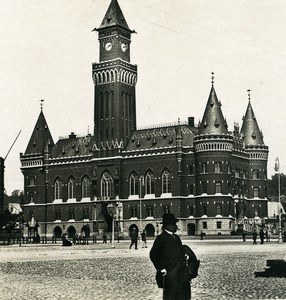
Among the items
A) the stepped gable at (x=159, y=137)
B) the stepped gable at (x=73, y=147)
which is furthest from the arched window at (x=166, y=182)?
the stepped gable at (x=73, y=147)

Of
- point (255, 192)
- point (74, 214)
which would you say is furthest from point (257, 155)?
point (74, 214)

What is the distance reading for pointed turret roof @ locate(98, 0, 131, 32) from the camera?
105 metres

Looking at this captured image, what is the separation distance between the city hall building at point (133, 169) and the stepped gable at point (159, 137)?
17 cm

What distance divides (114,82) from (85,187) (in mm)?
18141

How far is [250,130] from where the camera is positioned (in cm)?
10888

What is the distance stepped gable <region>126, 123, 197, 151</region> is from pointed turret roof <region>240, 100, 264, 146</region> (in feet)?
34.7

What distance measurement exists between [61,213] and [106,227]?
10768 mm

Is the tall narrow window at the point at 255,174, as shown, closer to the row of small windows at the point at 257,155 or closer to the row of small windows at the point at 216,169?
the row of small windows at the point at 257,155

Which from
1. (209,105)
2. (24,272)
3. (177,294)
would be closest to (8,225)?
(209,105)

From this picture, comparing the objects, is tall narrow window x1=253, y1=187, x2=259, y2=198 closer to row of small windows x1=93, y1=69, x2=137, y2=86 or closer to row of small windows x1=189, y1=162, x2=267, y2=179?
row of small windows x1=189, y1=162, x2=267, y2=179

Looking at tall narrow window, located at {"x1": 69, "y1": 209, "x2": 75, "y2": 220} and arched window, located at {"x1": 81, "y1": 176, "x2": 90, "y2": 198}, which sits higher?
arched window, located at {"x1": 81, "y1": 176, "x2": 90, "y2": 198}

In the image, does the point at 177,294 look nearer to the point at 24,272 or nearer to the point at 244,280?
the point at 244,280

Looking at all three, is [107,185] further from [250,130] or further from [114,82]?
[250,130]

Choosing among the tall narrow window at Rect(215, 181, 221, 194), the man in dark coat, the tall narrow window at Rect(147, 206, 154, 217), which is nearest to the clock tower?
the tall narrow window at Rect(147, 206, 154, 217)
